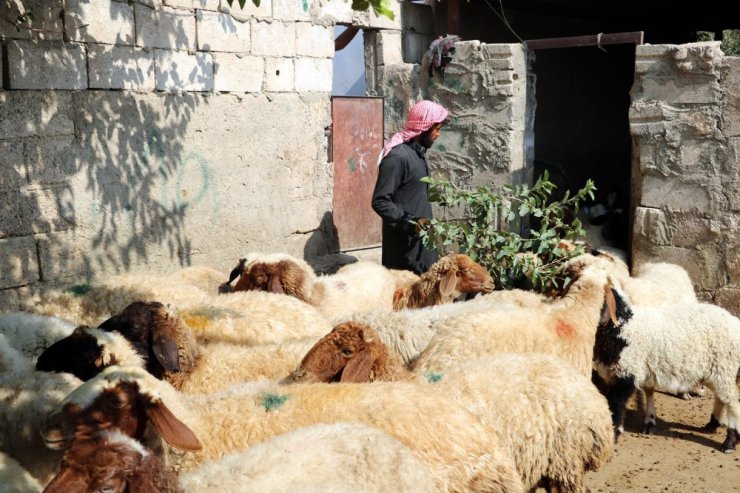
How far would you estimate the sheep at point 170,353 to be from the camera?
3984 mm

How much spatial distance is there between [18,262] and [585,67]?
10.7 metres

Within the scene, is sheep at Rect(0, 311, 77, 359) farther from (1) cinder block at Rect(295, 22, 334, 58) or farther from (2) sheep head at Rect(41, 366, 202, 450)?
(1) cinder block at Rect(295, 22, 334, 58)

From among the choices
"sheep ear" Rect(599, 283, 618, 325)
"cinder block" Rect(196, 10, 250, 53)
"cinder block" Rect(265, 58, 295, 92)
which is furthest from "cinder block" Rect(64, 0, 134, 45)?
"sheep ear" Rect(599, 283, 618, 325)

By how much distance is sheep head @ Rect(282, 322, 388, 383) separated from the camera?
402cm

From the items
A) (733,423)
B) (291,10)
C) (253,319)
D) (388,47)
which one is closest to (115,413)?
(253,319)

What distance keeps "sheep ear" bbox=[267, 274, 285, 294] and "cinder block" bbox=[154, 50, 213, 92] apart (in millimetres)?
1844

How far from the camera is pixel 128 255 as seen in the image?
6.38 metres

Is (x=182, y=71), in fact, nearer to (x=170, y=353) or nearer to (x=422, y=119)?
(x=422, y=119)

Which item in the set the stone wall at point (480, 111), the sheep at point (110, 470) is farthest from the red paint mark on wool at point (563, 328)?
the stone wall at point (480, 111)

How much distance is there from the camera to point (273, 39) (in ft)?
24.3

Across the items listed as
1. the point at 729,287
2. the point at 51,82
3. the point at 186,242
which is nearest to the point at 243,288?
the point at 186,242

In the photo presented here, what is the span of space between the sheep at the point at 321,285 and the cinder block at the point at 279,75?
6.11 feet

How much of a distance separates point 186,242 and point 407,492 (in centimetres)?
450

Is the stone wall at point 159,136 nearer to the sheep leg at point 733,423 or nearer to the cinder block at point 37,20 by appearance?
the cinder block at point 37,20
